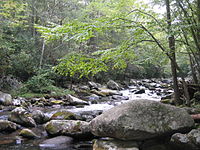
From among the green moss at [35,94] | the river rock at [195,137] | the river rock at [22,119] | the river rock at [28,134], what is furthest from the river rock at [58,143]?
the green moss at [35,94]

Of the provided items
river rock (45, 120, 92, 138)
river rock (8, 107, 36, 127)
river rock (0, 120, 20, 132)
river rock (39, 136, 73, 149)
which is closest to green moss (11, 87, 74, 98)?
river rock (8, 107, 36, 127)

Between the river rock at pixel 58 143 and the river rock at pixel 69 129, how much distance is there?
21 cm

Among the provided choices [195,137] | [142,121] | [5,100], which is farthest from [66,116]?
[5,100]

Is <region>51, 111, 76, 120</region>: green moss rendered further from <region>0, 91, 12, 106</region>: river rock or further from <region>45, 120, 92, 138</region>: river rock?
<region>0, 91, 12, 106</region>: river rock

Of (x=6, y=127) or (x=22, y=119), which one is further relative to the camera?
(x=22, y=119)

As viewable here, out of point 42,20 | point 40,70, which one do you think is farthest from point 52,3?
point 40,70

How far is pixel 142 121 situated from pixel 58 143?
238 centimetres

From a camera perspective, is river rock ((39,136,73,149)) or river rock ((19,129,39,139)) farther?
river rock ((19,129,39,139))

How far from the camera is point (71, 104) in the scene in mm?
11609

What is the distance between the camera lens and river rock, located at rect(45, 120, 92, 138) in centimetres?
519

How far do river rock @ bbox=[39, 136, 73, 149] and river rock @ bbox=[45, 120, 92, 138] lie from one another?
0.68 ft

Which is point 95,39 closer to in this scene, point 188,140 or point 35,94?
point 35,94

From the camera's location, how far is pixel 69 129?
5.29 meters

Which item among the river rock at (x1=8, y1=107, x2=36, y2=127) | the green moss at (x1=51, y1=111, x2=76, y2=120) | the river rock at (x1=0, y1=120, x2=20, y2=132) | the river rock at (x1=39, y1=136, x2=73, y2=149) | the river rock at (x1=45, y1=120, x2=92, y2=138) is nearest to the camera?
the river rock at (x1=39, y1=136, x2=73, y2=149)
